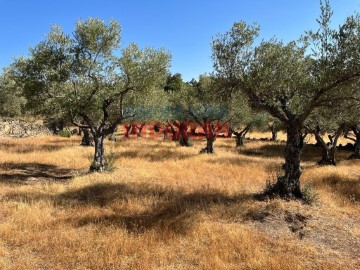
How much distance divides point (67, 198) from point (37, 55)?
37.1 ft

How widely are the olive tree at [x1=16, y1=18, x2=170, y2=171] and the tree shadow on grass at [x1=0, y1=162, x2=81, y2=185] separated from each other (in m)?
2.87

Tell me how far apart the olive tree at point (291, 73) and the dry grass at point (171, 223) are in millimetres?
2767

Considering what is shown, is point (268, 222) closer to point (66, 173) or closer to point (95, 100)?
point (95, 100)

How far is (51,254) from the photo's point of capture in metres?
10.5

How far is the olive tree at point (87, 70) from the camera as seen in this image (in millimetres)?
22047

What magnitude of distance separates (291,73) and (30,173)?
1853 centimetres

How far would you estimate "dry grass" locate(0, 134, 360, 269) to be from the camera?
10242 mm

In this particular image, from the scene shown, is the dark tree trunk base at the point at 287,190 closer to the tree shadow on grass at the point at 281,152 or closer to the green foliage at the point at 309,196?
the green foliage at the point at 309,196

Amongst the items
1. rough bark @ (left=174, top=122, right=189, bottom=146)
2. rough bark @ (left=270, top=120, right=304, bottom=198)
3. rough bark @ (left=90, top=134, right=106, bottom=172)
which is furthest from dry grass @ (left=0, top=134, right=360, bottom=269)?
rough bark @ (left=174, top=122, right=189, bottom=146)

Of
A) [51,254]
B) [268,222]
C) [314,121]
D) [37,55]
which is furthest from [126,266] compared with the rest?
[314,121]

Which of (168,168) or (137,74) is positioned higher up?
(137,74)

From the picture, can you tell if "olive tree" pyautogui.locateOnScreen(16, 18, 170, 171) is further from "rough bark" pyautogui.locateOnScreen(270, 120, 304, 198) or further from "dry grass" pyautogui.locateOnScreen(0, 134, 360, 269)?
"rough bark" pyautogui.locateOnScreen(270, 120, 304, 198)

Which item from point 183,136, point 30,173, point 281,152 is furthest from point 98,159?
point 281,152

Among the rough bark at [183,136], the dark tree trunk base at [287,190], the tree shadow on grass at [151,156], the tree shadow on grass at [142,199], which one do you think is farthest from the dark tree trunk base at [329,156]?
the rough bark at [183,136]
